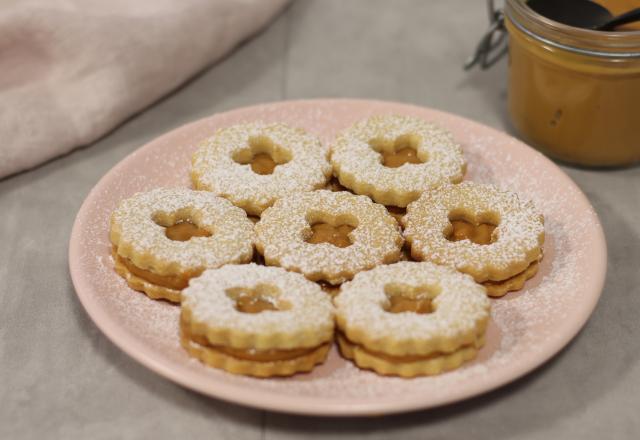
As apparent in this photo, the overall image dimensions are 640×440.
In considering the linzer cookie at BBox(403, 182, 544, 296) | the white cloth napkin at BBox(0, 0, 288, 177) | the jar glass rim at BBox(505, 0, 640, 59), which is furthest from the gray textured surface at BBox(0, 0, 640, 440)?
the jar glass rim at BBox(505, 0, 640, 59)

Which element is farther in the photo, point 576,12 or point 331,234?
point 576,12

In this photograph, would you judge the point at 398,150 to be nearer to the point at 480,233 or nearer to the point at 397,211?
the point at 397,211

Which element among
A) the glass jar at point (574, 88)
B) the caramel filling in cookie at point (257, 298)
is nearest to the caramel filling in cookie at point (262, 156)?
the caramel filling in cookie at point (257, 298)

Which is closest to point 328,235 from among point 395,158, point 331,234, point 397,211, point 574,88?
point 331,234

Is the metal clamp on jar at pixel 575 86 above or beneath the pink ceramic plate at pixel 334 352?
above

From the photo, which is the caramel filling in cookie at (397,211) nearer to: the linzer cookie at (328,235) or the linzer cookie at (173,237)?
the linzer cookie at (328,235)
